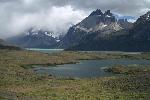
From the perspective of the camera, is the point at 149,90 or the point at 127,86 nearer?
the point at 149,90

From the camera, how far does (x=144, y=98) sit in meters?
85.3

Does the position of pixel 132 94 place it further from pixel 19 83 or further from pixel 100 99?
pixel 19 83

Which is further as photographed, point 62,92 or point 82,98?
point 62,92

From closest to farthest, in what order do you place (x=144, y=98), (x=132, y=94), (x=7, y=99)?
(x=7, y=99) → (x=144, y=98) → (x=132, y=94)

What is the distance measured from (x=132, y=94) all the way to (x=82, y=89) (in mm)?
17527

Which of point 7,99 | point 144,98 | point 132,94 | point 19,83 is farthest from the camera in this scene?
point 19,83

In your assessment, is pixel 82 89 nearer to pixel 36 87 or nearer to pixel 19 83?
pixel 36 87

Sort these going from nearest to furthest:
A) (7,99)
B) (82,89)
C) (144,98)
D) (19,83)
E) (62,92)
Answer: (7,99) → (144,98) → (62,92) → (82,89) → (19,83)

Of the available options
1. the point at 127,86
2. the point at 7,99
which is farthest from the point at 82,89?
the point at 7,99

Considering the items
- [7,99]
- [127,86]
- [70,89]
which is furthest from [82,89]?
[7,99]

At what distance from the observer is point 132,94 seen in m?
91.6

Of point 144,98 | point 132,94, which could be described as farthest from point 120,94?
point 144,98

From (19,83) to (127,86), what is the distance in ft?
115

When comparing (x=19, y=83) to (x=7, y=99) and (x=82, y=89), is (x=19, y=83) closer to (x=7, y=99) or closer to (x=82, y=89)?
Result: (x=82, y=89)
